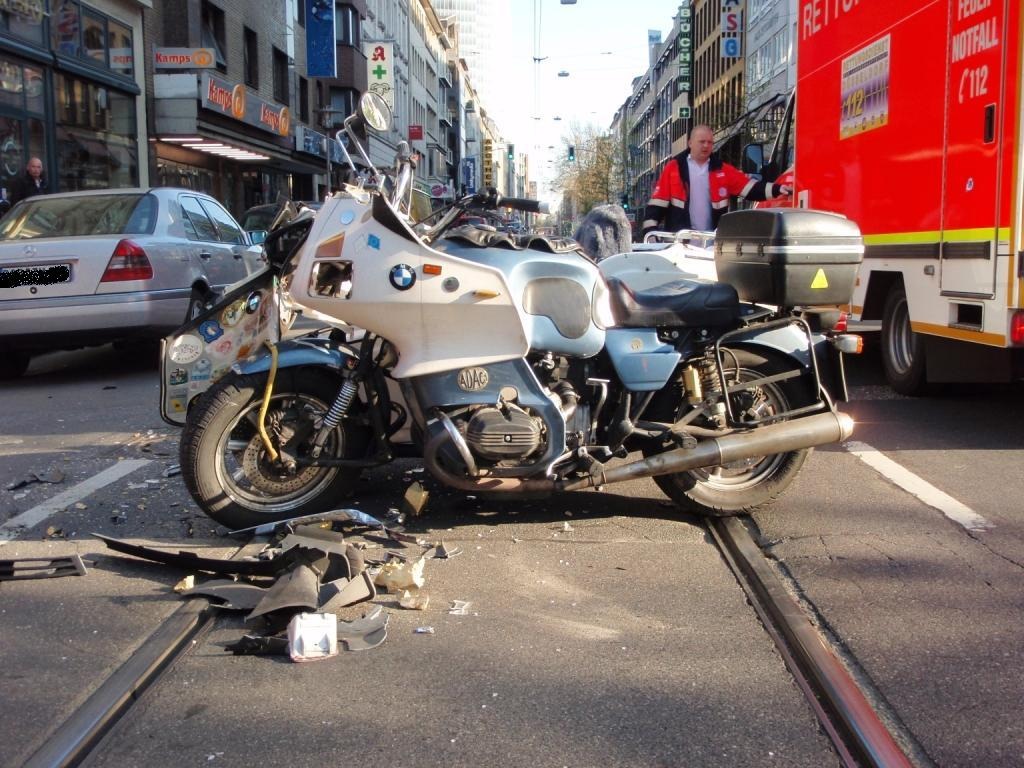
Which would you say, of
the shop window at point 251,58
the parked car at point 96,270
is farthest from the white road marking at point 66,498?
the shop window at point 251,58

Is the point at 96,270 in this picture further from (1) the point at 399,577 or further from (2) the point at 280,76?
(2) the point at 280,76

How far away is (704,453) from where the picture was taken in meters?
4.60

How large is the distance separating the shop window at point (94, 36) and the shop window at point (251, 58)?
32.3 ft

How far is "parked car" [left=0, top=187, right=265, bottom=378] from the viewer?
886cm

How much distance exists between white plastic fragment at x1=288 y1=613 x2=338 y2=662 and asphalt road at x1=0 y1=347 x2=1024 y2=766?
0.05 meters

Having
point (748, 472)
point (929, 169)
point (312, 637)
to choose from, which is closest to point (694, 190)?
point (929, 169)

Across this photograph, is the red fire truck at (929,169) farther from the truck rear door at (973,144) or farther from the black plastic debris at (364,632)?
the black plastic debris at (364,632)

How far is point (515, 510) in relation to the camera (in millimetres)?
5055

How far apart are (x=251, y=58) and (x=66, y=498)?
2825cm

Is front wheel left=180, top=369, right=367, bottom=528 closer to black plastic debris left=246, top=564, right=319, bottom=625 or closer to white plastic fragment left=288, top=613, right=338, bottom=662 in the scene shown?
black plastic debris left=246, top=564, right=319, bottom=625

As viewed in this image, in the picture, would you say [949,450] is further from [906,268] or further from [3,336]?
[3,336]

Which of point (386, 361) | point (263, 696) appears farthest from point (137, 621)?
point (386, 361)

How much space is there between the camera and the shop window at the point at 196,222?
33.6 feet

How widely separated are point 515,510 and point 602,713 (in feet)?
7.07
